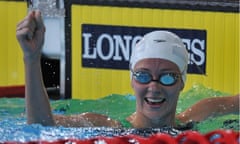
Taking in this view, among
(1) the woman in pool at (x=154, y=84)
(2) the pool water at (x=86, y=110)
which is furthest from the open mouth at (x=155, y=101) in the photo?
(2) the pool water at (x=86, y=110)

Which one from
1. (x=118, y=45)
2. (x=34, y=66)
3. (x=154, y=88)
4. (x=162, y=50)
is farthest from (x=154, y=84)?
(x=118, y=45)

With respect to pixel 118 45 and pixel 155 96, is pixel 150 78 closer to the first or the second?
pixel 155 96

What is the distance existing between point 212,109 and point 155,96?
1.96 ft

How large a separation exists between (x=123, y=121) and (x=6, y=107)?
4.87 feet

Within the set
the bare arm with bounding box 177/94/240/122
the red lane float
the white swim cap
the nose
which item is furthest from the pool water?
the red lane float

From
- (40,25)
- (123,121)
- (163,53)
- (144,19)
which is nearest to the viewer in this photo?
(40,25)

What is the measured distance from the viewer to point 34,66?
8.09 feet

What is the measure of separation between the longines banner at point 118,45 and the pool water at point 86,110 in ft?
0.66

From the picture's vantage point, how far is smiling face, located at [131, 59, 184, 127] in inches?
110

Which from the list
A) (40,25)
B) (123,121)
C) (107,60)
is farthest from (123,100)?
(40,25)

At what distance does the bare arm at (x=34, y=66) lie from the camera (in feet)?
7.79

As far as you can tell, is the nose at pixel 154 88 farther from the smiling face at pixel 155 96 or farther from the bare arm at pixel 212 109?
the bare arm at pixel 212 109

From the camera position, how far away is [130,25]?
4.70 metres

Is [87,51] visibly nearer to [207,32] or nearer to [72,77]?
[72,77]
